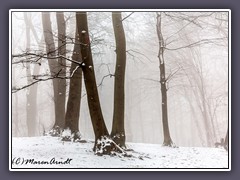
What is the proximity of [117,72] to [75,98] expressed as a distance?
54.9 inches

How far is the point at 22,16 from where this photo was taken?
24.0ft

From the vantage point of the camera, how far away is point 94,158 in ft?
23.2

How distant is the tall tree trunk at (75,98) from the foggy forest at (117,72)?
3 cm

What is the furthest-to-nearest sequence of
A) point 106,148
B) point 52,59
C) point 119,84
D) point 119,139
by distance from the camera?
point 119,84, point 52,59, point 119,139, point 106,148

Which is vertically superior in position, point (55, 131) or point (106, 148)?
point (55, 131)

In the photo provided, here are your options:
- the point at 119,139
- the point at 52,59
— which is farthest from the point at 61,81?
the point at 119,139

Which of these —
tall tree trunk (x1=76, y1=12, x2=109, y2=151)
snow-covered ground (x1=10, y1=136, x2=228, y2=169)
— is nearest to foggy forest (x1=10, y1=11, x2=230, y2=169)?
tall tree trunk (x1=76, y1=12, x2=109, y2=151)

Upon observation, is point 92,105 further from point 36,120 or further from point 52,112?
point 36,120

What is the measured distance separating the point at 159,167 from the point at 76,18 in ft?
11.9

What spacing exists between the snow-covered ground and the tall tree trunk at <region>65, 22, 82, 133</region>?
101 centimetres

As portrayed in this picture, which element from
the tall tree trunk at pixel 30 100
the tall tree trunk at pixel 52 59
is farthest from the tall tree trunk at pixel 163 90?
the tall tree trunk at pixel 30 100

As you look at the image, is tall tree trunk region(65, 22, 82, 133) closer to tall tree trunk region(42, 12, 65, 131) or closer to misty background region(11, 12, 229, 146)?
misty background region(11, 12, 229, 146)

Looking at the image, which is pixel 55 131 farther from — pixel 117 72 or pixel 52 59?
pixel 117 72
